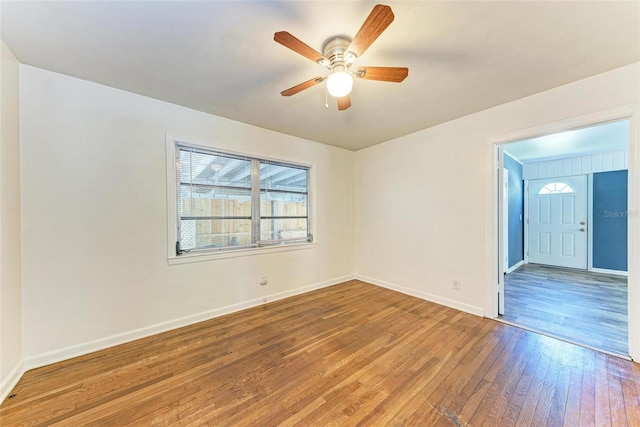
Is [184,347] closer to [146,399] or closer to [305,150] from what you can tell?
[146,399]

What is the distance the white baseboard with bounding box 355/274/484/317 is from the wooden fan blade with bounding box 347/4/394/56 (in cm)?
310

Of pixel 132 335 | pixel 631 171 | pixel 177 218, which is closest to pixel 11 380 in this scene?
pixel 132 335

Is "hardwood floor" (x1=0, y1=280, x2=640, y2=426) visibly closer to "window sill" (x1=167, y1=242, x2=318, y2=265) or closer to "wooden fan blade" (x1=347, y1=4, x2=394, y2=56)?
"window sill" (x1=167, y1=242, x2=318, y2=265)

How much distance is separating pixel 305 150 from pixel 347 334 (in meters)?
2.71

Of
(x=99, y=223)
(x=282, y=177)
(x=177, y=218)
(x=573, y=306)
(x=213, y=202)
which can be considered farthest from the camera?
(x=282, y=177)

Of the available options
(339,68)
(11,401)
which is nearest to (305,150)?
(339,68)

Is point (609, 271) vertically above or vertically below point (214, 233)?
below

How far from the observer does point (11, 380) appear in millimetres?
1723

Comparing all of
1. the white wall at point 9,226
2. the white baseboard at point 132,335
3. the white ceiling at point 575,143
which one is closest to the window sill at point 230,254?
the white baseboard at point 132,335

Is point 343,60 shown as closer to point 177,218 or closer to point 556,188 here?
point 177,218

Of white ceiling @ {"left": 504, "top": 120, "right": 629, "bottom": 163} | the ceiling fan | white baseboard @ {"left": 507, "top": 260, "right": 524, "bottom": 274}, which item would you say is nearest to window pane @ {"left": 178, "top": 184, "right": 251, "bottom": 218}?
the ceiling fan

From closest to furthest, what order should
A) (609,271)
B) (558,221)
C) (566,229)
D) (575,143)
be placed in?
(575,143), (609,271), (566,229), (558,221)

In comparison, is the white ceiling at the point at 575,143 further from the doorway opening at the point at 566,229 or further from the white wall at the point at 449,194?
the white wall at the point at 449,194

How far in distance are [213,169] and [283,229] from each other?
4.28 feet
